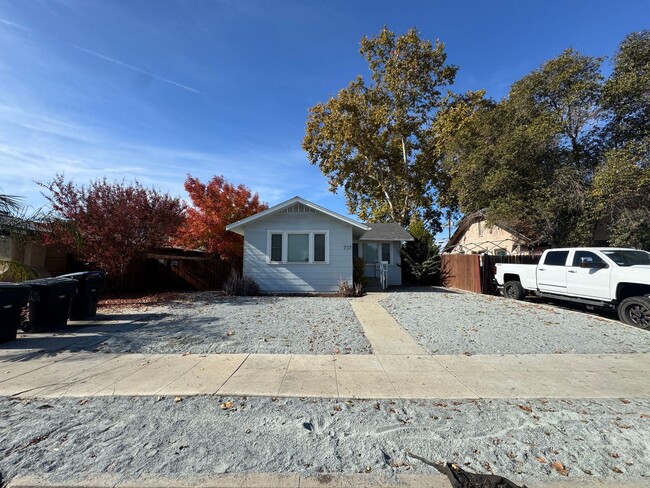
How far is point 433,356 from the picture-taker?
5.93 m

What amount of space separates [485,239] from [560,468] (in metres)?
21.6

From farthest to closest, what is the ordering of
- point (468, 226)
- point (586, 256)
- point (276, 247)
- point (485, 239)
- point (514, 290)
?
point (468, 226) → point (485, 239) → point (276, 247) → point (514, 290) → point (586, 256)

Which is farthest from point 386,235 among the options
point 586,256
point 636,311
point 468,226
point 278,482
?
point 278,482

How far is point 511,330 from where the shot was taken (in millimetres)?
7750

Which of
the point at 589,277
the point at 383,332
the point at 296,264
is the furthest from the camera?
the point at 296,264

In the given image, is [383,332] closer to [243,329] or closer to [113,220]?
[243,329]

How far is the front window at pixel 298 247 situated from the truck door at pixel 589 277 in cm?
930

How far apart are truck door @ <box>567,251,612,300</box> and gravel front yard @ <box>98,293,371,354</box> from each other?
6.63 meters

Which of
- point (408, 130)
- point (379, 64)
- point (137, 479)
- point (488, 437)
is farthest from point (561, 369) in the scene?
point (379, 64)

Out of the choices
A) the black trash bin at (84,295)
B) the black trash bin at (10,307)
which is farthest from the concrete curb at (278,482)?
the black trash bin at (84,295)

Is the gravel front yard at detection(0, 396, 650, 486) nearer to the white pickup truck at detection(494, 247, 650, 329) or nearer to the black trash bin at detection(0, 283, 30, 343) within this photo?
the black trash bin at detection(0, 283, 30, 343)

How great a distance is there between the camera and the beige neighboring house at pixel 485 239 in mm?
18359

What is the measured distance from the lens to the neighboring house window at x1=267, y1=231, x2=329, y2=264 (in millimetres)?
14477

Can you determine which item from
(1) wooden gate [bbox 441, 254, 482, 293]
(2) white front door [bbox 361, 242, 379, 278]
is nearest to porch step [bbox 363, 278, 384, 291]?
(2) white front door [bbox 361, 242, 379, 278]
